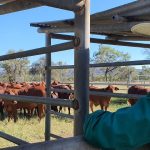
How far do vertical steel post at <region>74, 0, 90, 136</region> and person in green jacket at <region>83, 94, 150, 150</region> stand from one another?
1.51ft

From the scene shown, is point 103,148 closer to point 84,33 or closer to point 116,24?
point 84,33

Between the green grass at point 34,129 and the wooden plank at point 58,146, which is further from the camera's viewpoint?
the green grass at point 34,129

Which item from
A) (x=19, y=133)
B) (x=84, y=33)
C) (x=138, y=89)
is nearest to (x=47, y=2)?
(x=84, y=33)

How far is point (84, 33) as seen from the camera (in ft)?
7.29

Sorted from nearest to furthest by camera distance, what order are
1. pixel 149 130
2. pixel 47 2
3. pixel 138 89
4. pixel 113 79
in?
1. pixel 149 130
2. pixel 47 2
3. pixel 138 89
4. pixel 113 79

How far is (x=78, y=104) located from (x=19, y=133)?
333 inches

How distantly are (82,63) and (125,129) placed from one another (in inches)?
24.4

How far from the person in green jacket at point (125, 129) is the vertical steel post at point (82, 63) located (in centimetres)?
46

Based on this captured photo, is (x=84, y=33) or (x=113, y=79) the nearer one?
(x=84, y=33)

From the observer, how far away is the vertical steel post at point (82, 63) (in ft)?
7.27

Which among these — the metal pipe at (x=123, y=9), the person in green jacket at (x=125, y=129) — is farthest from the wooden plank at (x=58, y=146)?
the metal pipe at (x=123, y=9)

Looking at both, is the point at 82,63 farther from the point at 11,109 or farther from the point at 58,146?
the point at 11,109

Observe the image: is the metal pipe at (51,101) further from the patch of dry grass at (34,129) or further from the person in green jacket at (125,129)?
the patch of dry grass at (34,129)

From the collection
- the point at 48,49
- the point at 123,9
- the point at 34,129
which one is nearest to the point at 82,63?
the point at 48,49
